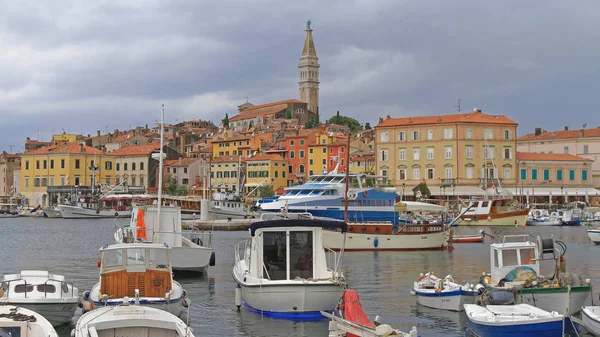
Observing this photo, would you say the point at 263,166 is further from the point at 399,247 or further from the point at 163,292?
the point at 163,292

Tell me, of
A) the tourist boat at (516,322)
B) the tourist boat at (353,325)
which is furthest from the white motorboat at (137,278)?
the tourist boat at (516,322)

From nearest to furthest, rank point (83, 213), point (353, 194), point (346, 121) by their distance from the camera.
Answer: point (353, 194) → point (83, 213) → point (346, 121)

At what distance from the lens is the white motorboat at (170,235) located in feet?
104

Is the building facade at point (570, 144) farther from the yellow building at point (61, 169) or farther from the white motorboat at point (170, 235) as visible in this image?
the white motorboat at point (170, 235)

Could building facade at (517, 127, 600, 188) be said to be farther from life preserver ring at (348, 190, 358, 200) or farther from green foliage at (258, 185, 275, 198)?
life preserver ring at (348, 190, 358, 200)

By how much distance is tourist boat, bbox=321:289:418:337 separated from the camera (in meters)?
15.7

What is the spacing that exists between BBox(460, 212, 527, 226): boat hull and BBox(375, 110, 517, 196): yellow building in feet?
52.3

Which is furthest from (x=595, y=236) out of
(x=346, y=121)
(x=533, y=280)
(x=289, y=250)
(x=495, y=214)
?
(x=346, y=121)

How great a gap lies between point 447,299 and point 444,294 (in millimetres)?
167

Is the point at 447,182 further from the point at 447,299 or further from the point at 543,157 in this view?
the point at 447,299

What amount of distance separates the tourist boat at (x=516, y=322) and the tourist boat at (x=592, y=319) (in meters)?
0.56

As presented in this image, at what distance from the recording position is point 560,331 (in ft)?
57.9

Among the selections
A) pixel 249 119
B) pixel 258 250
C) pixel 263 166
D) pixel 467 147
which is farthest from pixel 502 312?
pixel 249 119

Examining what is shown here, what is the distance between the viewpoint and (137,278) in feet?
68.0
